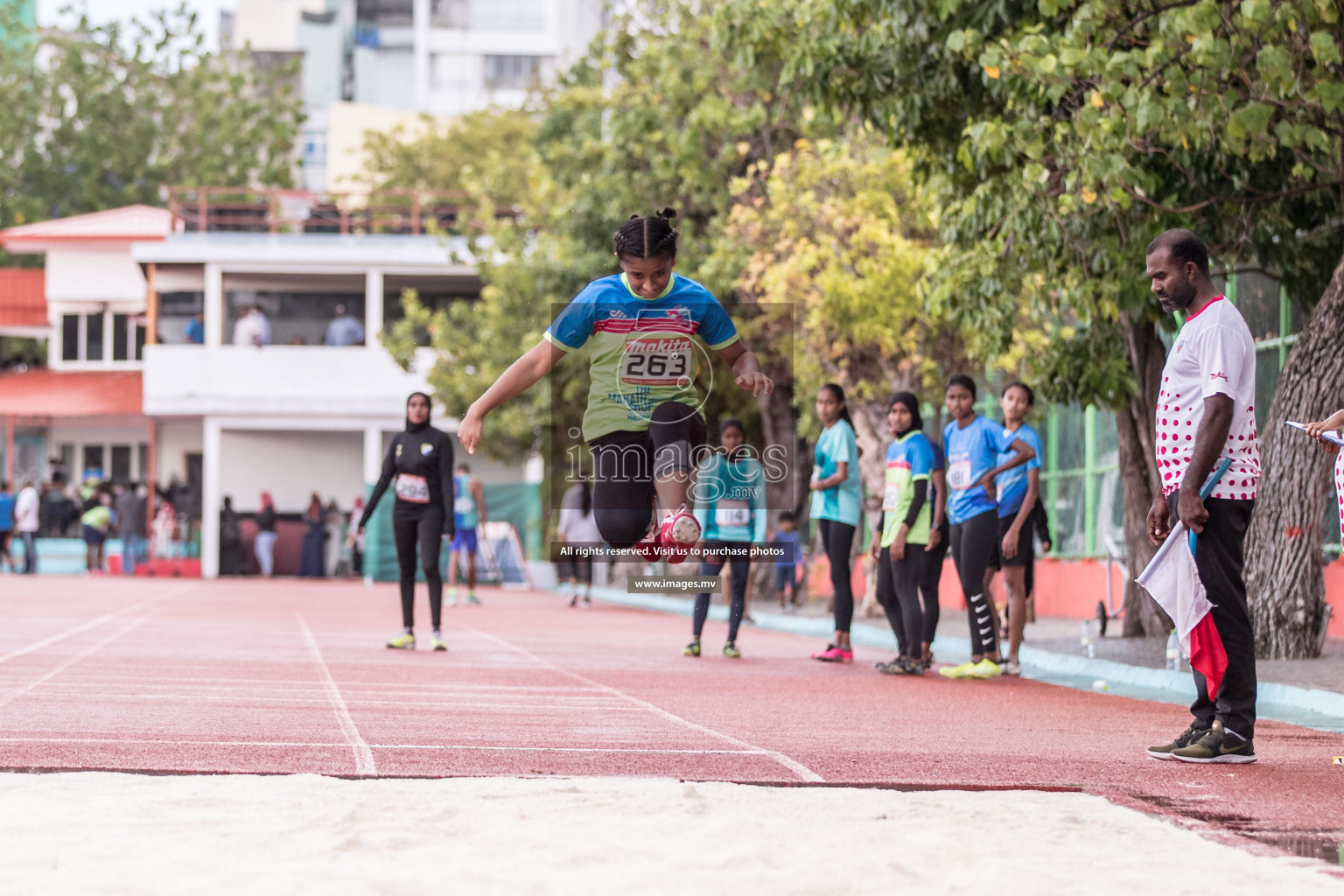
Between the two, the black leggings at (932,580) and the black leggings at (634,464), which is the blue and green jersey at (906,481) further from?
the black leggings at (634,464)

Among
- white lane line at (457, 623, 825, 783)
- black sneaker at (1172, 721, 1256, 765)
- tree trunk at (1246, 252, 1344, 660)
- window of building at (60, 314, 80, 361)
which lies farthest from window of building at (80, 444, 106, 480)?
black sneaker at (1172, 721, 1256, 765)

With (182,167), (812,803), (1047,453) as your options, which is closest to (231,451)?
(182,167)

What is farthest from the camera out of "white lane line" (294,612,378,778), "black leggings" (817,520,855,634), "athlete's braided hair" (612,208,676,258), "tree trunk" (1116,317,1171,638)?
"tree trunk" (1116,317,1171,638)

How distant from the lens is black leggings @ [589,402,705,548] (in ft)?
27.7

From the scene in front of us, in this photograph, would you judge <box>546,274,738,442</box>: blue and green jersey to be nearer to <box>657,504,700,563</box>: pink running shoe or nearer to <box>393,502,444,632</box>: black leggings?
<box>657,504,700,563</box>: pink running shoe

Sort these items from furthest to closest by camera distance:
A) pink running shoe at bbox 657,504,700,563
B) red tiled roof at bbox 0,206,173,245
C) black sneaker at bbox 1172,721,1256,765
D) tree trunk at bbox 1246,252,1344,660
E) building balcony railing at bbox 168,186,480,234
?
red tiled roof at bbox 0,206,173,245 → building balcony railing at bbox 168,186,480,234 → tree trunk at bbox 1246,252,1344,660 → pink running shoe at bbox 657,504,700,563 → black sneaker at bbox 1172,721,1256,765

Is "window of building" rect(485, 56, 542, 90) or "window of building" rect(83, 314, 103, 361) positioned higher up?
"window of building" rect(485, 56, 542, 90)

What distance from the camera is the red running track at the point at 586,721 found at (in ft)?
22.1

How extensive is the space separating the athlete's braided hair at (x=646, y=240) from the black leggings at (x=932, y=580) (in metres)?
5.16

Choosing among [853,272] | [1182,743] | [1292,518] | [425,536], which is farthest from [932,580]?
[853,272]

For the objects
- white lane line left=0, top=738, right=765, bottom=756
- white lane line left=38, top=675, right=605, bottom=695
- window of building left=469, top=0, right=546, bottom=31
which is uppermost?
window of building left=469, top=0, right=546, bottom=31

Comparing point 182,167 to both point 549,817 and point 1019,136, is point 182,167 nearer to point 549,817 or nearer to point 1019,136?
point 1019,136

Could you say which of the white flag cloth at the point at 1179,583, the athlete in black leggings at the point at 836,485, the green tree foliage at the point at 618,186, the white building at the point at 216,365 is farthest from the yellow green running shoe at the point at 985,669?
the white building at the point at 216,365

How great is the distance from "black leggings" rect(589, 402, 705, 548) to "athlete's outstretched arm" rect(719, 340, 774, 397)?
1.07 ft
